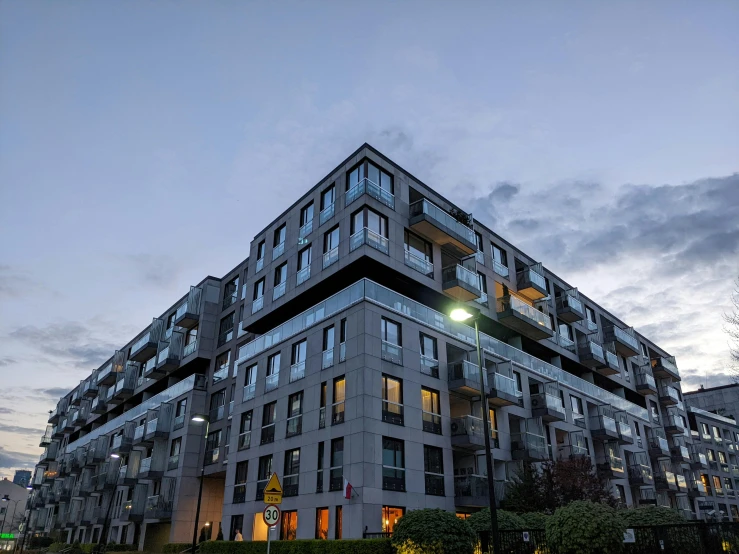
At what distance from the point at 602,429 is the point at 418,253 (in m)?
21.8

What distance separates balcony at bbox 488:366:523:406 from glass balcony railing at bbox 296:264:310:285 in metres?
12.9

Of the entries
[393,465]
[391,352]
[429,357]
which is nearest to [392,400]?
[391,352]

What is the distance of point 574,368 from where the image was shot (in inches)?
2060

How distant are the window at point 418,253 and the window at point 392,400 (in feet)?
24.9

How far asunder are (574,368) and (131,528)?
41268 millimetres

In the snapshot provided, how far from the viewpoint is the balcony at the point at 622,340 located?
55.8 m

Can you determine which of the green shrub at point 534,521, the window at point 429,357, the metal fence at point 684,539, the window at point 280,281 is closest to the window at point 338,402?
the window at point 429,357

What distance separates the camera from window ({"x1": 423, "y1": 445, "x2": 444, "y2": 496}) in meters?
30.7

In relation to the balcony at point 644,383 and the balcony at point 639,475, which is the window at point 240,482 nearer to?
the balcony at point 639,475

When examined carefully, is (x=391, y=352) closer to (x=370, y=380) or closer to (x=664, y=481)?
(x=370, y=380)

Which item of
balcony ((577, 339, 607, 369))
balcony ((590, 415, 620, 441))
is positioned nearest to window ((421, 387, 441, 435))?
balcony ((590, 415, 620, 441))

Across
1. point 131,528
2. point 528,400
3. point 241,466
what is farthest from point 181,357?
point 528,400

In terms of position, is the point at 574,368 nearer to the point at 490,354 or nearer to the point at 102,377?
the point at 490,354

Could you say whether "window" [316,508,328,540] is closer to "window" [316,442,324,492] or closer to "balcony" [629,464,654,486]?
"window" [316,442,324,492]
